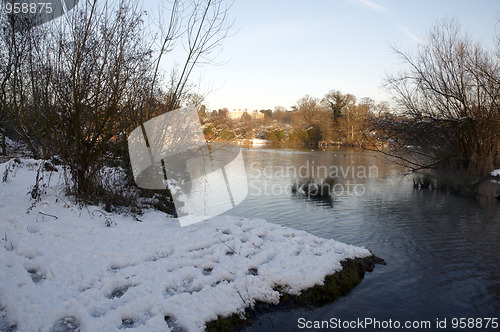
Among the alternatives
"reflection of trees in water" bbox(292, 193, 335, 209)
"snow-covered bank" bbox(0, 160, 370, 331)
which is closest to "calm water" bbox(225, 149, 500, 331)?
"reflection of trees in water" bbox(292, 193, 335, 209)

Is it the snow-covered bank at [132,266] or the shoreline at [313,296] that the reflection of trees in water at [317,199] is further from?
the shoreline at [313,296]

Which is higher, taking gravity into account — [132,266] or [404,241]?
[132,266]

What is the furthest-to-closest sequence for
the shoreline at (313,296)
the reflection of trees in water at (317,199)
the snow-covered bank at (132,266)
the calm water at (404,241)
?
the reflection of trees in water at (317,199) → the calm water at (404,241) → the shoreline at (313,296) → the snow-covered bank at (132,266)

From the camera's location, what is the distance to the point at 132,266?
4113 millimetres

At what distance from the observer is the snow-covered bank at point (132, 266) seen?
3127 mm

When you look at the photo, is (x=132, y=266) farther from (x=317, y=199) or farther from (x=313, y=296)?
(x=317, y=199)

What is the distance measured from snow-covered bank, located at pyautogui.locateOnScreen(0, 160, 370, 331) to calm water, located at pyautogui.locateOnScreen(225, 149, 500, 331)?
0.55 metres

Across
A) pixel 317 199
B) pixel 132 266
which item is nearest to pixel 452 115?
pixel 317 199

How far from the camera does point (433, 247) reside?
685cm

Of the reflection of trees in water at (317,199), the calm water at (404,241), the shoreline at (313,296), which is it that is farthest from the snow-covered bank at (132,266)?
the reflection of trees in water at (317,199)

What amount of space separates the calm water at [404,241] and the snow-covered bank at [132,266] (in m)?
0.55

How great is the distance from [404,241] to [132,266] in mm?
5576

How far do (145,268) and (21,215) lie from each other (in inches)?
77.2

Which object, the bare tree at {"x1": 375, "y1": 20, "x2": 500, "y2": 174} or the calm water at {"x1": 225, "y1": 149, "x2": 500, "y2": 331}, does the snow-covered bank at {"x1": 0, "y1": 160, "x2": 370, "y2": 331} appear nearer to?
the calm water at {"x1": 225, "y1": 149, "x2": 500, "y2": 331}
